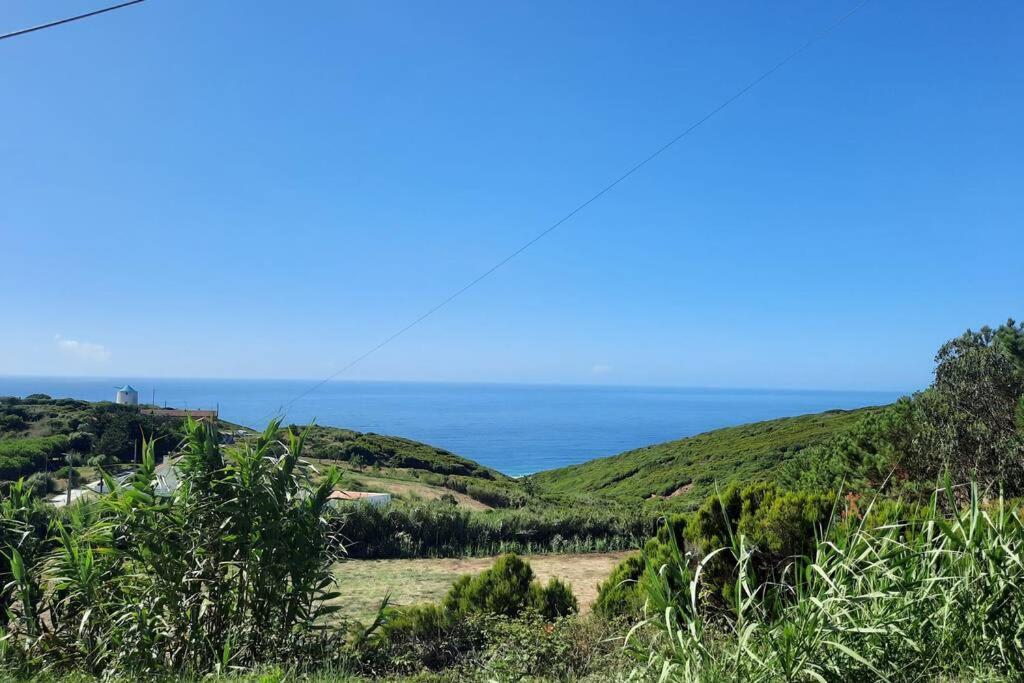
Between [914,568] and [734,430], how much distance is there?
4576cm

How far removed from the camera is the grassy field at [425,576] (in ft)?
26.7


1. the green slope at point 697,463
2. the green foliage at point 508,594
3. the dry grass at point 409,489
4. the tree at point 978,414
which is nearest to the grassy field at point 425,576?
the green foliage at point 508,594

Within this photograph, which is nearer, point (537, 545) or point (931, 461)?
point (931, 461)

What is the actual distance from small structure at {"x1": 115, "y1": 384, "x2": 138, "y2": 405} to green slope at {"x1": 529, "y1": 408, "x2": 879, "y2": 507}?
20740 mm

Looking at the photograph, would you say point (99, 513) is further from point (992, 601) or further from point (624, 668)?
point (992, 601)

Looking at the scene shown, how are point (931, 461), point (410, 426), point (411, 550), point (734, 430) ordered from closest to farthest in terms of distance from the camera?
1. point (931, 461)
2. point (411, 550)
3. point (734, 430)
4. point (410, 426)

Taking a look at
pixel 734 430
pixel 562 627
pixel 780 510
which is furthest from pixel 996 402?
pixel 734 430

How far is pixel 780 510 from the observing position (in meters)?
5.40

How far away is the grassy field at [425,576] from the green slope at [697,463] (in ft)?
43.9

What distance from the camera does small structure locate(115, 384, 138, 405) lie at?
93.9 ft

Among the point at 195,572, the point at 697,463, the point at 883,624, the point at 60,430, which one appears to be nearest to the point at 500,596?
the point at 195,572

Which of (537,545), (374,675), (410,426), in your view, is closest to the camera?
(374,675)

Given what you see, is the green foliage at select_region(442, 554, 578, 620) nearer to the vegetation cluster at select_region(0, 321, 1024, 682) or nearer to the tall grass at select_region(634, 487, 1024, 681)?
the vegetation cluster at select_region(0, 321, 1024, 682)

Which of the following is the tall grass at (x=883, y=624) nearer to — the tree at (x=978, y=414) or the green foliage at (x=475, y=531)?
the tree at (x=978, y=414)
